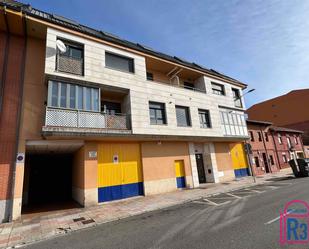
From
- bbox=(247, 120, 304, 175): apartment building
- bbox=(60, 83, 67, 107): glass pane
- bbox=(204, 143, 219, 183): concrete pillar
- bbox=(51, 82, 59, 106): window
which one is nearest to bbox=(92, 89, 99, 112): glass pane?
bbox=(60, 83, 67, 107): glass pane

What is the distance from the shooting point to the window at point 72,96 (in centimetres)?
980

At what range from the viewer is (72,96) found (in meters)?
10.4

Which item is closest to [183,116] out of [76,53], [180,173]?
[180,173]

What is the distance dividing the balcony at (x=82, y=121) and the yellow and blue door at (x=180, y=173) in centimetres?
544

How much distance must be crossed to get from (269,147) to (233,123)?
913 centimetres

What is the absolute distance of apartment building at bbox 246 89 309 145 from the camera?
36.9 metres

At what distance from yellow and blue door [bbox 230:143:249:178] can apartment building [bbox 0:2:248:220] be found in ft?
4.77

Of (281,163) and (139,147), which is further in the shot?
(281,163)

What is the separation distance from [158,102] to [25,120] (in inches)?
334

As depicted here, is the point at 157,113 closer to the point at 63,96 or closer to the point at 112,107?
the point at 112,107

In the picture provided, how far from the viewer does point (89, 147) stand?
11.0 m

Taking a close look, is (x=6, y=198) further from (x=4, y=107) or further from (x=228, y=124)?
(x=228, y=124)

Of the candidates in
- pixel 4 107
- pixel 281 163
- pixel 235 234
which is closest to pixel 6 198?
pixel 4 107

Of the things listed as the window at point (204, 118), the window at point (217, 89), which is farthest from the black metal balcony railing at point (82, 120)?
the window at point (217, 89)
